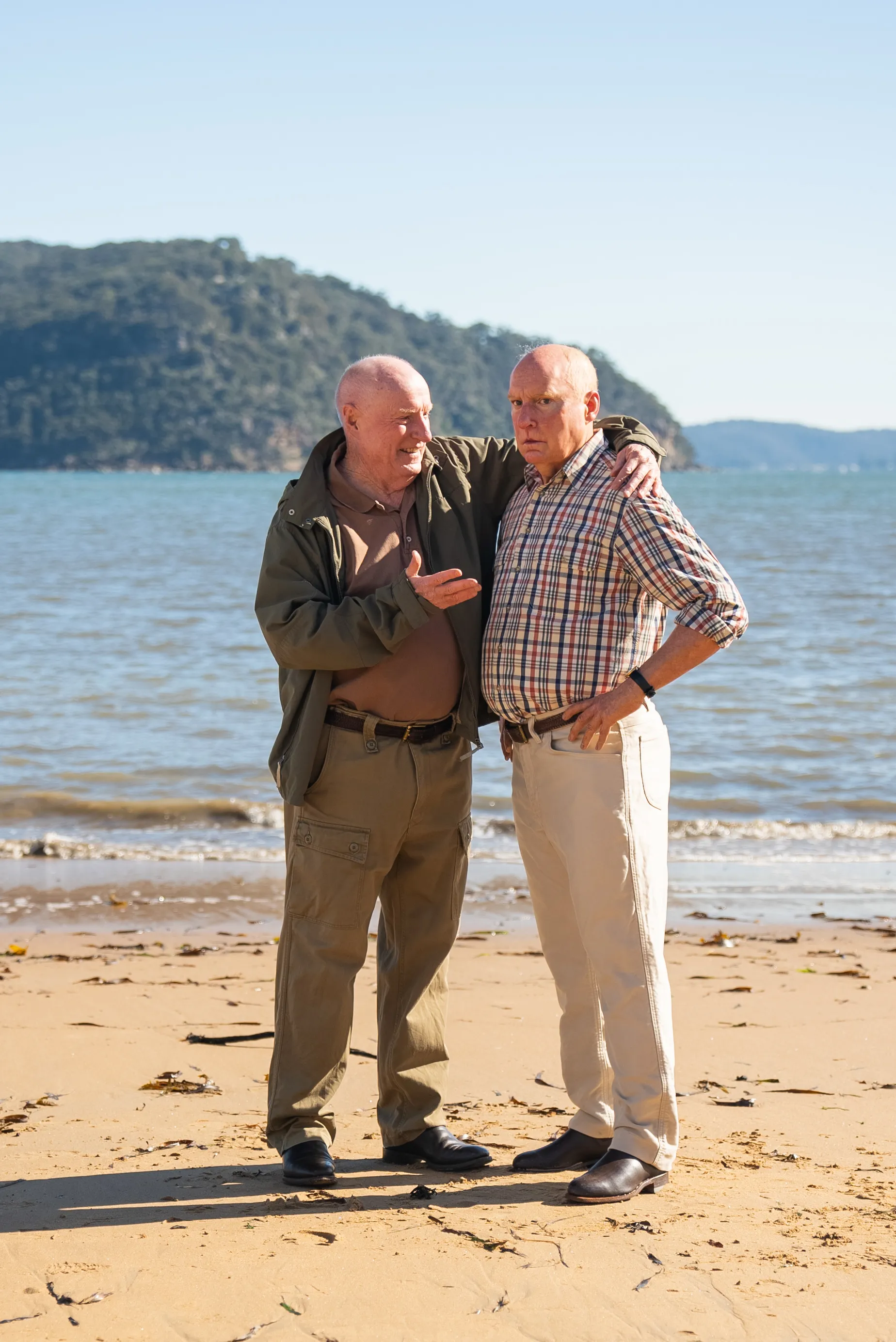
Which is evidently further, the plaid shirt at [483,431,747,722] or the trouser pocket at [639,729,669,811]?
the trouser pocket at [639,729,669,811]

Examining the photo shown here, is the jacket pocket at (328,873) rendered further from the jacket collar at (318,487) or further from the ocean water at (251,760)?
the ocean water at (251,760)

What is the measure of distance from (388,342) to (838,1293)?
151 meters

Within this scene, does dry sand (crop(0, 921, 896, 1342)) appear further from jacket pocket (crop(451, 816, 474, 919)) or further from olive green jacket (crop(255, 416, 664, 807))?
olive green jacket (crop(255, 416, 664, 807))

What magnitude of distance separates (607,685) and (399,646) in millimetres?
573

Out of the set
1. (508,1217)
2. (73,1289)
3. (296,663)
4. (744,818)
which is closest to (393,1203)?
(508,1217)

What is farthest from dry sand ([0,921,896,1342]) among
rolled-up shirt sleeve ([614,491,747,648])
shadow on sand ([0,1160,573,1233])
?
rolled-up shirt sleeve ([614,491,747,648])

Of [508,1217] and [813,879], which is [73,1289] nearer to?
[508,1217]

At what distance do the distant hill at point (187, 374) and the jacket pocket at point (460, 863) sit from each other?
401 feet

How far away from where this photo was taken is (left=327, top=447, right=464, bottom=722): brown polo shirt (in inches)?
149

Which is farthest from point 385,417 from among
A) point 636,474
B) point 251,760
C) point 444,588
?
point 251,760

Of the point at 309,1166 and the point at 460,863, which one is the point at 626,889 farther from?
the point at 309,1166

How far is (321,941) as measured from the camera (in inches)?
151

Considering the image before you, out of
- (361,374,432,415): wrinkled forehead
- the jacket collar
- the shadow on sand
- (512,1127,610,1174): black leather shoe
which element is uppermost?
(361,374,432,415): wrinkled forehead

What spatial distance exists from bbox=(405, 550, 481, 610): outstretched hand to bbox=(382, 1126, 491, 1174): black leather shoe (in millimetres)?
1530
